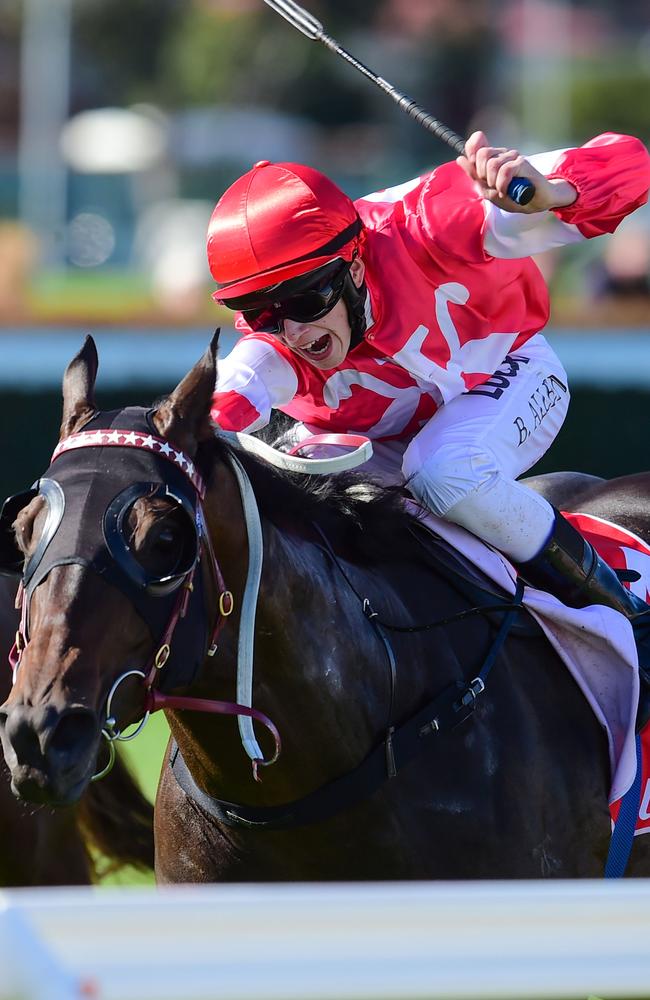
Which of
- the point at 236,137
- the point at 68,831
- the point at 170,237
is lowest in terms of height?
the point at 236,137

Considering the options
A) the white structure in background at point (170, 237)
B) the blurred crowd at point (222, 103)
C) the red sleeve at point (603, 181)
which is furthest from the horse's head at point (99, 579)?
the white structure in background at point (170, 237)

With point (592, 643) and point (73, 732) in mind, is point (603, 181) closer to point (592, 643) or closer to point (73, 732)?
point (592, 643)

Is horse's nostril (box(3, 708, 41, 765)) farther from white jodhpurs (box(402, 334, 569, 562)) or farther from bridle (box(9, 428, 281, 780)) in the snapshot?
white jodhpurs (box(402, 334, 569, 562))

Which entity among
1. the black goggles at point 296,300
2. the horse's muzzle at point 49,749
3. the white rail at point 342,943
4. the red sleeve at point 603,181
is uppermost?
the red sleeve at point 603,181

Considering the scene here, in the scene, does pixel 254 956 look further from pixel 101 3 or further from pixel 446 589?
pixel 101 3

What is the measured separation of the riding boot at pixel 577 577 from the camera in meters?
3.43

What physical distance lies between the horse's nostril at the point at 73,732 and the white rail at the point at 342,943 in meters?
0.77

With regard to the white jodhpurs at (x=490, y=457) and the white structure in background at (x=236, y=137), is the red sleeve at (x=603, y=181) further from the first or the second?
the white structure in background at (x=236, y=137)

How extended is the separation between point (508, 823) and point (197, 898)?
1.50 m

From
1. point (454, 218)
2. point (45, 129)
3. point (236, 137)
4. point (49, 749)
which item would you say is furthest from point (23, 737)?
point (236, 137)

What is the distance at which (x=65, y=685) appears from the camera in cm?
249

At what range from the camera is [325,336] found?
3.38m

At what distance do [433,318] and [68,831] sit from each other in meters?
1.71

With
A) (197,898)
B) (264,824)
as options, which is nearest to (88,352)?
(264,824)
